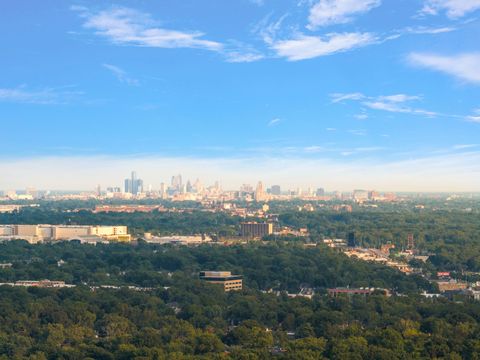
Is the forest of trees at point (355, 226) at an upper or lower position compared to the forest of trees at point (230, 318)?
upper

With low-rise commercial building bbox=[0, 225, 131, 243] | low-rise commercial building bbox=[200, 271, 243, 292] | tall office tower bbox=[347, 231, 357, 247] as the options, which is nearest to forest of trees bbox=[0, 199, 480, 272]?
low-rise commercial building bbox=[0, 225, 131, 243]

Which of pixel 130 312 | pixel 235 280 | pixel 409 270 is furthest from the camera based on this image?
pixel 409 270

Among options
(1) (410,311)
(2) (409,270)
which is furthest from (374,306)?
(2) (409,270)

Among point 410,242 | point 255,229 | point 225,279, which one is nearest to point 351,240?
point 410,242

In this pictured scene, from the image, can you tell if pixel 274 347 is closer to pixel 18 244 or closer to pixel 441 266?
pixel 441 266

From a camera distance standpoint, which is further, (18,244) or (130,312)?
(18,244)

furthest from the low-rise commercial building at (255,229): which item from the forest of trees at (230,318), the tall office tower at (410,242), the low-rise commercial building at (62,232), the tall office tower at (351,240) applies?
the forest of trees at (230,318)

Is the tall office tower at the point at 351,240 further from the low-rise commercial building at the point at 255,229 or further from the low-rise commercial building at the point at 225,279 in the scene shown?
the low-rise commercial building at the point at 225,279

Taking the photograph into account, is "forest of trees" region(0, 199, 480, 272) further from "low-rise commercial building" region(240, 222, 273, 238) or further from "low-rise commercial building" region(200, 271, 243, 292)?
"low-rise commercial building" region(200, 271, 243, 292)
